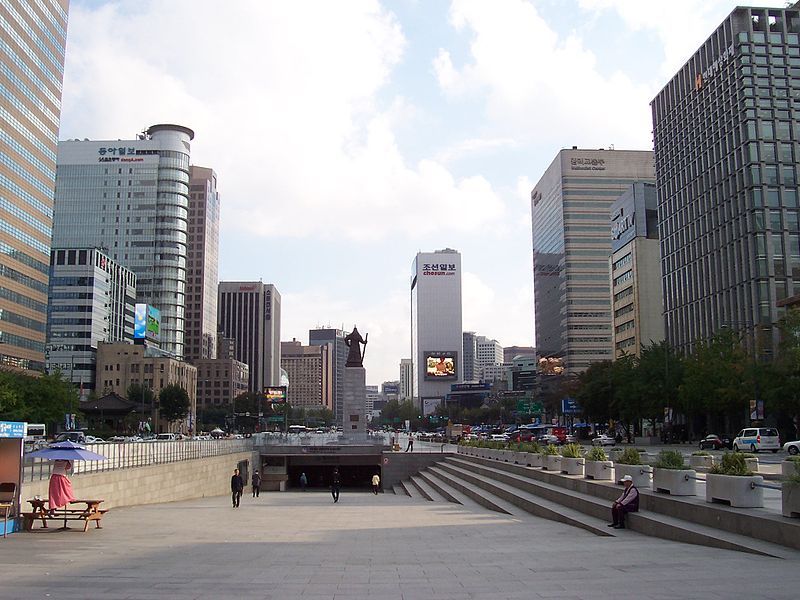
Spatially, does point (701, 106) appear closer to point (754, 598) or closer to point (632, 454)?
point (632, 454)

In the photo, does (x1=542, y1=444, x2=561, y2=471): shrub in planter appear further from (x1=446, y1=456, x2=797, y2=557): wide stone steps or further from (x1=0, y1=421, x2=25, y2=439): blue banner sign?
(x1=0, y1=421, x2=25, y2=439): blue banner sign

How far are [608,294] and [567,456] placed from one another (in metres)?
143

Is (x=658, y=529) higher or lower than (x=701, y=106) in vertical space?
lower

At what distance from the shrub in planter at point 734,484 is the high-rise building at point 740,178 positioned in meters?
65.2

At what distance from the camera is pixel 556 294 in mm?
173250

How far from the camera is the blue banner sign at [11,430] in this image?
17.5m

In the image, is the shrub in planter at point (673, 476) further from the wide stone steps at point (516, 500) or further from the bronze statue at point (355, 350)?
the bronze statue at point (355, 350)

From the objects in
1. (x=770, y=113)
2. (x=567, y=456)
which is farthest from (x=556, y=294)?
(x=567, y=456)

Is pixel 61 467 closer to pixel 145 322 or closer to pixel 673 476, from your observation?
pixel 673 476

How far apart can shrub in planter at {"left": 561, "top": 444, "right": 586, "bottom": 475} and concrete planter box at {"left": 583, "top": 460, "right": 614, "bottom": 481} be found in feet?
4.82

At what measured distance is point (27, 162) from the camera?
10088cm

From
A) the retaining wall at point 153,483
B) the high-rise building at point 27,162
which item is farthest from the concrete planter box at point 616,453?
the high-rise building at point 27,162

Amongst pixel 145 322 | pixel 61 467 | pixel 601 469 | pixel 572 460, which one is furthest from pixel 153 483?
pixel 145 322

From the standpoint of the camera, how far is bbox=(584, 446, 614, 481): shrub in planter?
21.1 m
